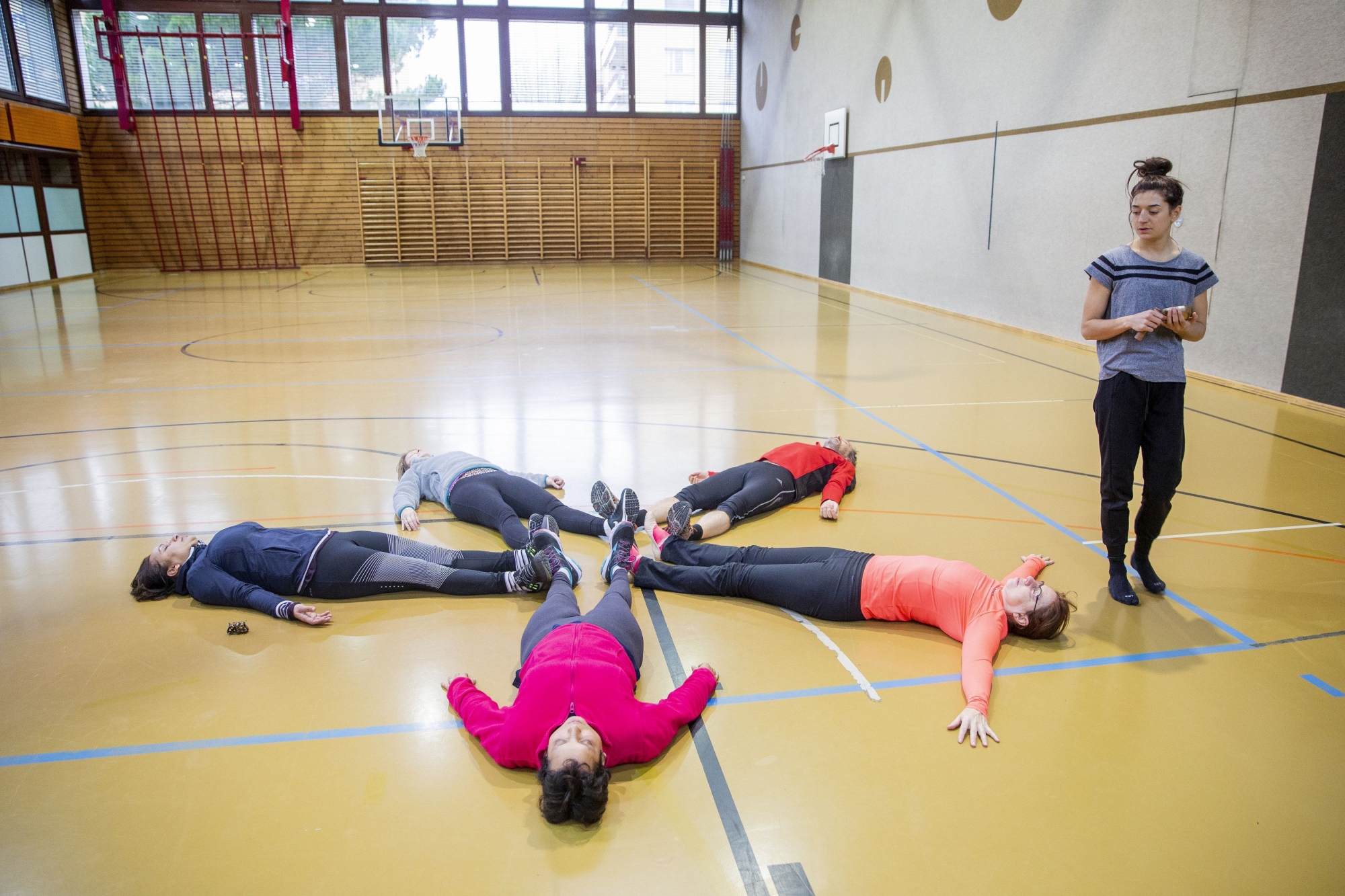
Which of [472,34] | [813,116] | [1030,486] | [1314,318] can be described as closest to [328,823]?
[1030,486]

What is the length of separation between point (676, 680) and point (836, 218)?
12821 millimetres

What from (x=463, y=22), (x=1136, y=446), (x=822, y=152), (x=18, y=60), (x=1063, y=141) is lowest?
(x=1136, y=446)

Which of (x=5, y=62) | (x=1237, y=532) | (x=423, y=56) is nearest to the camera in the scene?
(x=1237, y=532)

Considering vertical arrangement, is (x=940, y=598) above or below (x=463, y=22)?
below

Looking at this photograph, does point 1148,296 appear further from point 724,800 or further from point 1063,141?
point 1063,141

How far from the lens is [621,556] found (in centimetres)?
344

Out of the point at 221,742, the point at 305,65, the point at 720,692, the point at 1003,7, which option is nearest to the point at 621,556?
the point at 720,692

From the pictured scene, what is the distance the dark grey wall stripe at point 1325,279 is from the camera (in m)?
5.75

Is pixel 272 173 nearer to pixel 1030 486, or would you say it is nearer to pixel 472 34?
pixel 472 34

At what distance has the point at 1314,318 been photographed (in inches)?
237

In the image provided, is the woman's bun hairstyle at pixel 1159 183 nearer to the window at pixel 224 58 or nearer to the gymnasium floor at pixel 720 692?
the gymnasium floor at pixel 720 692

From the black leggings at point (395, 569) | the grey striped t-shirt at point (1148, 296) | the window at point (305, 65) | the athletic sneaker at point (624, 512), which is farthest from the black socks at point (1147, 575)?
the window at point (305, 65)

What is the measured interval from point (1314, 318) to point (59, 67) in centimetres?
2040

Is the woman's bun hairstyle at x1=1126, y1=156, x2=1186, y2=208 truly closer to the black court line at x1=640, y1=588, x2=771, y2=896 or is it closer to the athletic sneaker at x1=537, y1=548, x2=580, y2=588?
the black court line at x1=640, y1=588, x2=771, y2=896
